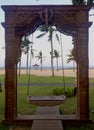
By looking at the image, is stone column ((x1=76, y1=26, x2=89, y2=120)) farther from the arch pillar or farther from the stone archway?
the arch pillar

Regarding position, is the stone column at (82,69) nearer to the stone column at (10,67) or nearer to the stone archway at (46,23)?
the stone archway at (46,23)

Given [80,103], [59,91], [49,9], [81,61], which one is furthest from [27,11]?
[59,91]

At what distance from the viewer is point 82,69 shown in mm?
12898

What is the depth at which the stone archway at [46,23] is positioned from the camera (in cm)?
1290

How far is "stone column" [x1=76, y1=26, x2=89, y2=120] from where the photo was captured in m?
12.9

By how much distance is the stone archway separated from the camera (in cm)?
1290

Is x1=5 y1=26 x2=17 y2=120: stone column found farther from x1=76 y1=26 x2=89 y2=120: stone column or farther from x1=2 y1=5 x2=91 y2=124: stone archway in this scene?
x1=76 y1=26 x2=89 y2=120: stone column

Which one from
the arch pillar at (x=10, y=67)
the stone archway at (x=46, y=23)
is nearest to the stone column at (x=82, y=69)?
the stone archway at (x=46, y=23)

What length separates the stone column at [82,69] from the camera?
12875 mm

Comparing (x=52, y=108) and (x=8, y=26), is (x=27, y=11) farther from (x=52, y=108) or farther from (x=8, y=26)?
(x=52, y=108)

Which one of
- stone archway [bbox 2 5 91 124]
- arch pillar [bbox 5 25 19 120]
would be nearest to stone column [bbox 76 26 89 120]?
stone archway [bbox 2 5 91 124]

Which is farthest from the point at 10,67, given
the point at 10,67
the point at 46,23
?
the point at 46,23

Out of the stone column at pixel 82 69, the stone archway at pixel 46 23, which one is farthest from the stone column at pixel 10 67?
the stone column at pixel 82 69

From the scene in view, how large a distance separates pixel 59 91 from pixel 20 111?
735 cm
